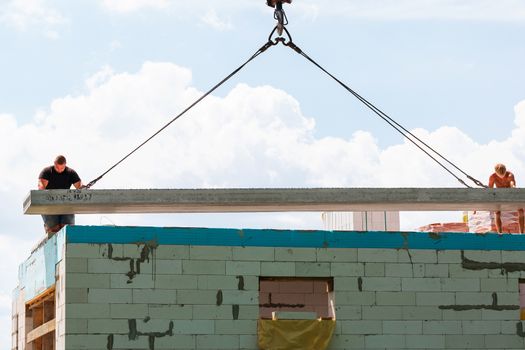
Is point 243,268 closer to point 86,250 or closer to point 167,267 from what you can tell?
point 167,267

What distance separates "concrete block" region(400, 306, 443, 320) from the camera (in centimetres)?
1819

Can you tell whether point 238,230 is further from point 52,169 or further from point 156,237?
point 52,169

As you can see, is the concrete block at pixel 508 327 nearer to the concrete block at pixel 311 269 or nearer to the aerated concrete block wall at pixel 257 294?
the aerated concrete block wall at pixel 257 294

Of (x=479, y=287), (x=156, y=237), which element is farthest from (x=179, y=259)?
(x=479, y=287)

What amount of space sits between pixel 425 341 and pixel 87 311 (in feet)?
17.0

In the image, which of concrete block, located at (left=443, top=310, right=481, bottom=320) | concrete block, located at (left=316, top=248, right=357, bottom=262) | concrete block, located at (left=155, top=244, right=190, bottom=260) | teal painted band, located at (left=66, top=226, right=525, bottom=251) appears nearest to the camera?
teal painted band, located at (left=66, top=226, right=525, bottom=251)

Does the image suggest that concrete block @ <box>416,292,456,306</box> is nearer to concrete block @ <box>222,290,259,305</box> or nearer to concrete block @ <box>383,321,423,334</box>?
concrete block @ <box>383,321,423,334</box>

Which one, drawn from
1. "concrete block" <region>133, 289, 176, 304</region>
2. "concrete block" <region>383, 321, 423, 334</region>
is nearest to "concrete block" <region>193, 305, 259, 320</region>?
"concrete block" <region>133, 289, 176, 304</region>

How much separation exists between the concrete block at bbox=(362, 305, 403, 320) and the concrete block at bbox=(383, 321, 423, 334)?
89 millimetres

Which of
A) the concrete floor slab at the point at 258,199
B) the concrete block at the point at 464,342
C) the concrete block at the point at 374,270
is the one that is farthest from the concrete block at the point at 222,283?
the concrete block at the point at 464,342

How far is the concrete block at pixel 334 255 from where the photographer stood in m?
18.1

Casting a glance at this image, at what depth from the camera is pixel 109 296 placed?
17.4m

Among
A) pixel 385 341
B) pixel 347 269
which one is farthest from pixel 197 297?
pixel 385 341

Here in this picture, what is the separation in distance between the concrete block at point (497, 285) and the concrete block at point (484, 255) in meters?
0.32
